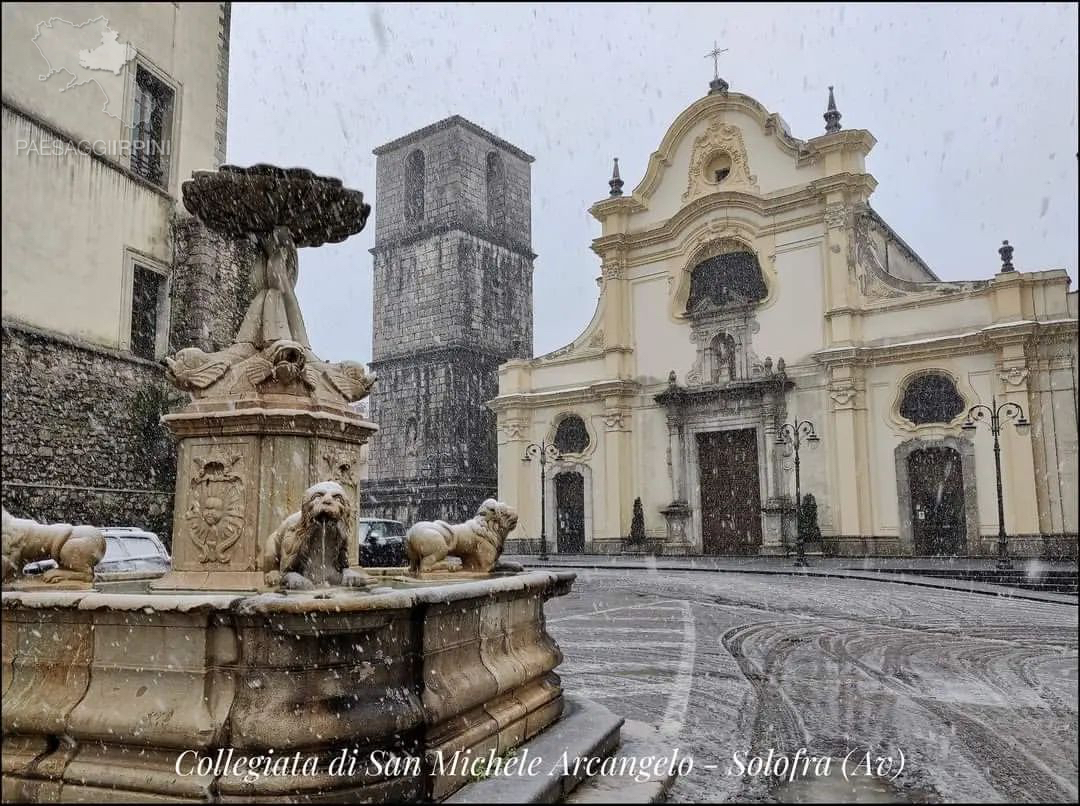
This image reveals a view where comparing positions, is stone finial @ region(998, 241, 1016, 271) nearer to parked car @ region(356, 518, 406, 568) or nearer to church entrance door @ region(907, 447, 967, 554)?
church entrance door @ region(907, 447, 967, 554)

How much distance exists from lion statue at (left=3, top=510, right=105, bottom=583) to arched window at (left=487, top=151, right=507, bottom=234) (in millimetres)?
41133

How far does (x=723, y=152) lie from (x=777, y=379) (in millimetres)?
8382

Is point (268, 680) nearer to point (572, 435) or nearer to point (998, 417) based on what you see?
point (998, 417)

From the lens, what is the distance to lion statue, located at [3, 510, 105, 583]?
4.12 m

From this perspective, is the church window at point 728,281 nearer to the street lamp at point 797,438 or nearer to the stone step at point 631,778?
the street lamp at point 797,438

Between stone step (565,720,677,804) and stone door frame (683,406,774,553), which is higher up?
stone door frame (683,406,774,553)

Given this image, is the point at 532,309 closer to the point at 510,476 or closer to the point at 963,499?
the point at 510,476

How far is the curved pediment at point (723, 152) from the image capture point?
2673 cm

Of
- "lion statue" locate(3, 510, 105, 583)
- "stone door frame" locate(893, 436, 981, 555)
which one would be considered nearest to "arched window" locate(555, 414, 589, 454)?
"stone door frame" locate(893, 436, 981, 555)

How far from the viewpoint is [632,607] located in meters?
13.1

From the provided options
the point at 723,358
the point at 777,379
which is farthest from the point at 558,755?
the point at 723,358

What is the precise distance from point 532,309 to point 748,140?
20.6 m

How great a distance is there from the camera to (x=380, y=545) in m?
15.9

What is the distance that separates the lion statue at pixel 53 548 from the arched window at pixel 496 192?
1619 inches
